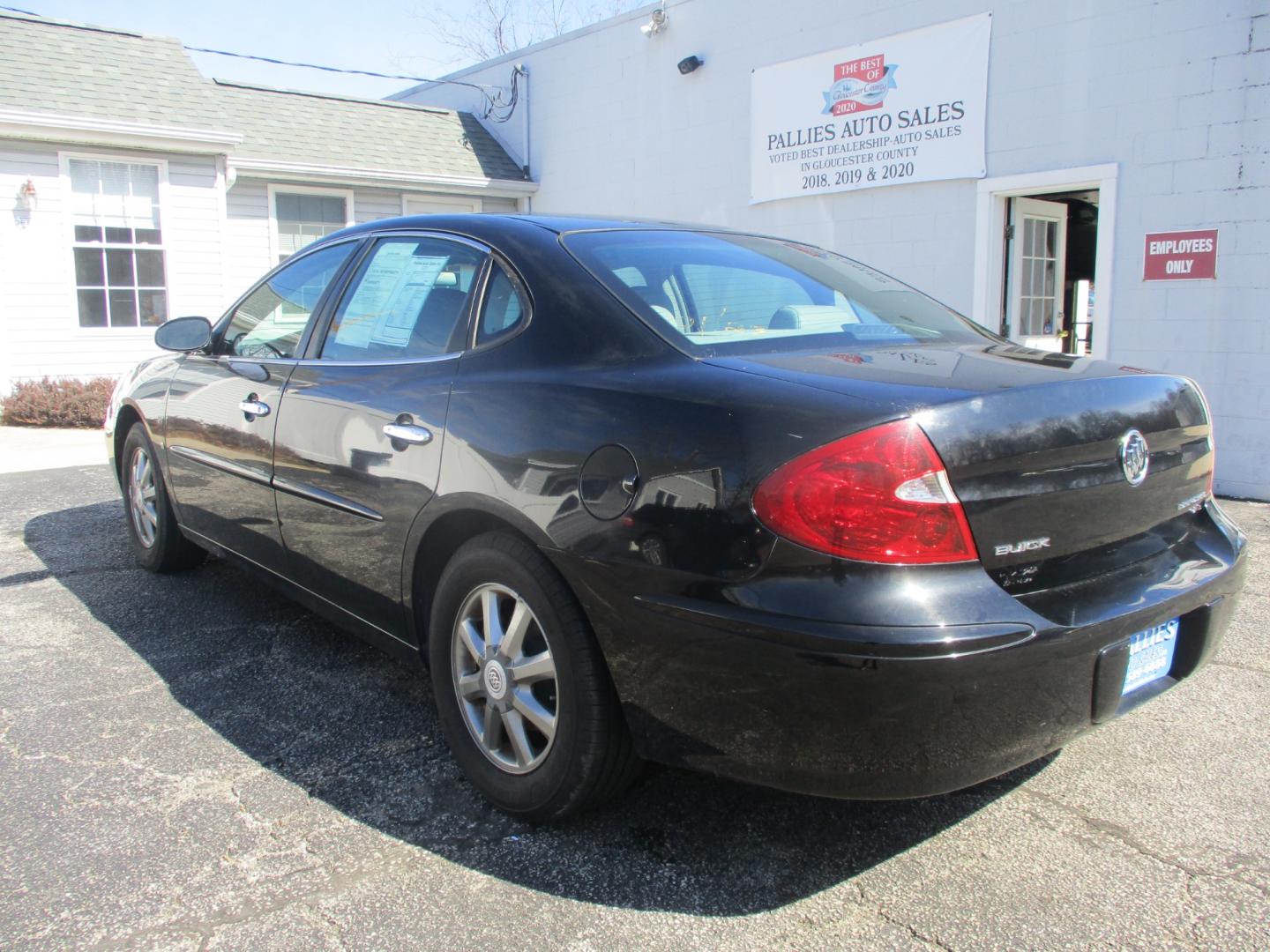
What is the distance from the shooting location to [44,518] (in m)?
6.48

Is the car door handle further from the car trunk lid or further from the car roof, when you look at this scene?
the car trunk lid

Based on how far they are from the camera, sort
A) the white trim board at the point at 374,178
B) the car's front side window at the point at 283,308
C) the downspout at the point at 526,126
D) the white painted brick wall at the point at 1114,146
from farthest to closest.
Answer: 1. the downspout at the point at 526,126
2. the white trim board at the point at 374,178
3. the white painted brick wall at the point at 1114,146
4. the car's front side window at the point at 283,308

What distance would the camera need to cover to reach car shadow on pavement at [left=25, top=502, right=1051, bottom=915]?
2449 millimetres

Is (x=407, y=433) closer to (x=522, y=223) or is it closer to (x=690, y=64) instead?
(x=522, y=223)

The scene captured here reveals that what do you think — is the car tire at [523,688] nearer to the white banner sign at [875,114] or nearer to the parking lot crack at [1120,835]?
the parking lot crack at [1120,835]

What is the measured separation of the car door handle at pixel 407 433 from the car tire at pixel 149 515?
2221mm

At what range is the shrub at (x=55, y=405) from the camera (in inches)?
441

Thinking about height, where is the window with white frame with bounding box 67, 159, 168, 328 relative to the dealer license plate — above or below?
above

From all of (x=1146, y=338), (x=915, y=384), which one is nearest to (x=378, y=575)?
(x=915, y=384)

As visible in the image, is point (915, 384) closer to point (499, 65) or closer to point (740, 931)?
point (740, 931)

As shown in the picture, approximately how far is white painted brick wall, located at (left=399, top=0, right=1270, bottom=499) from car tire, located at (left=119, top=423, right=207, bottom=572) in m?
7.04

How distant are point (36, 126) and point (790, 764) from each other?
479 inches

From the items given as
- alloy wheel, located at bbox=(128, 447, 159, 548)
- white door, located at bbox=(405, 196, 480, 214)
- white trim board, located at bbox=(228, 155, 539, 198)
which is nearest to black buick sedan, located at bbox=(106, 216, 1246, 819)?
alloy wheel, located at bbox=(128, 447, 159, 548)

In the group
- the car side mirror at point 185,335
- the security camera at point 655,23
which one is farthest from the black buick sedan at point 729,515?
the security camera at point 655,23
